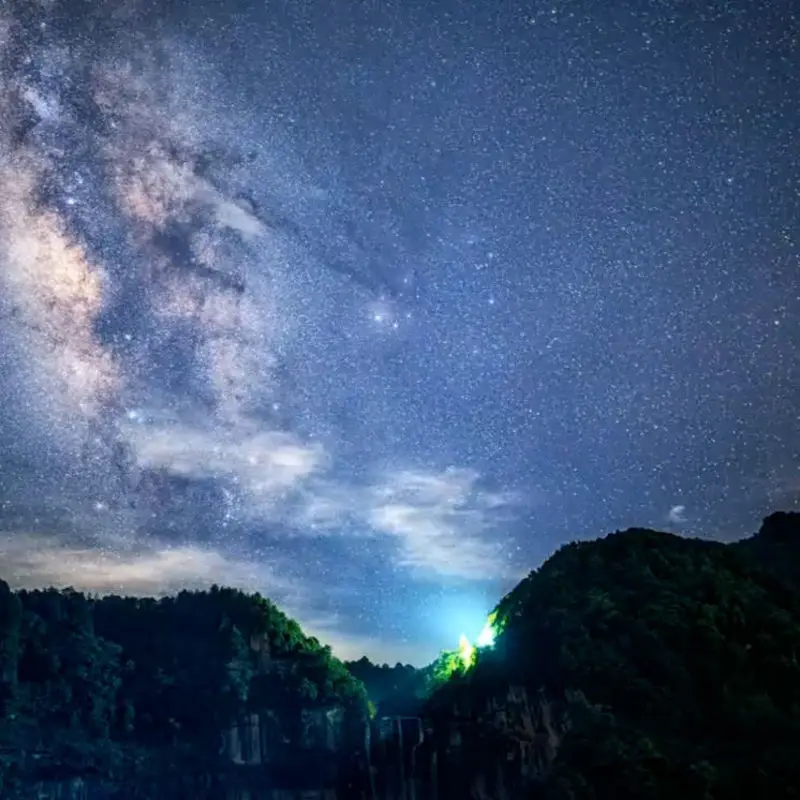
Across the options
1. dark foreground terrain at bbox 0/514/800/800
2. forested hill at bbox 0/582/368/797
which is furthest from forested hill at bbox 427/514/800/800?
forested hill at bbox 0/582/368/797

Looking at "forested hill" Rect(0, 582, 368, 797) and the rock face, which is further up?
"forested hill" Rect(0, 582, 368, 797)

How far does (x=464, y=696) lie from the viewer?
169 feet

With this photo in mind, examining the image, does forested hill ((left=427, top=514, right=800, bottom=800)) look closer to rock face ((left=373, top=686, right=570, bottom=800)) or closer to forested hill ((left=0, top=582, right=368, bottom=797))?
rock face ((left=373, top=686, right=570, bottom=800))

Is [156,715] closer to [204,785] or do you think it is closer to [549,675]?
[204,785]

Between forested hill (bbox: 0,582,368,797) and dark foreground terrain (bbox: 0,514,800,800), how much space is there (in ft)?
0.49

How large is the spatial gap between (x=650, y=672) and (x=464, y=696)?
41.6 ft

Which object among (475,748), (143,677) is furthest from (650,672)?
(143,677)

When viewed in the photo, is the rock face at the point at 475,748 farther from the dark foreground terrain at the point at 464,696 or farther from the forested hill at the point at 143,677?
the forested hill at the point at 143,677

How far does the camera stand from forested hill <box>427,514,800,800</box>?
37938mm

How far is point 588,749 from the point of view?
40688 millimetres

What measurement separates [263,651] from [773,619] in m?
45.2

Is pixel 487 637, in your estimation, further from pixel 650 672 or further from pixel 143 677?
pixel 143 677

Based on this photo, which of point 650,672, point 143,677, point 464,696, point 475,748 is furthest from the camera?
point 143,677

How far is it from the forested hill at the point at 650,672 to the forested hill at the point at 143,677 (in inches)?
864
